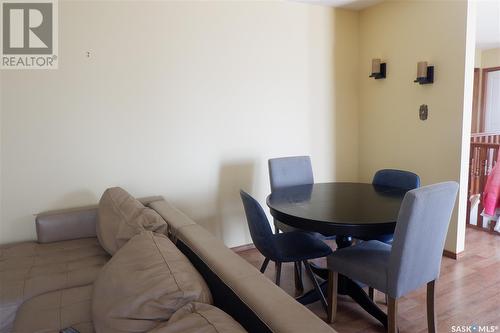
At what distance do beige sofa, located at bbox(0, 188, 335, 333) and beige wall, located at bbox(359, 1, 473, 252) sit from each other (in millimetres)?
2496

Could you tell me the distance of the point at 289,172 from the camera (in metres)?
3.16

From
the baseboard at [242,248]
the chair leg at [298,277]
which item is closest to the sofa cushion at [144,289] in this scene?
the chair leg at [298,277]

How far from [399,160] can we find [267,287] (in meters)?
2.97

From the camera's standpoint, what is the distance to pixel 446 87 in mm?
3152

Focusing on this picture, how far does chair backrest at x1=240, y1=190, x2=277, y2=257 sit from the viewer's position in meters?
2.25

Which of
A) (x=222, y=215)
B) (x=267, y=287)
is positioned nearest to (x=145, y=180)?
(x=222, y=215)

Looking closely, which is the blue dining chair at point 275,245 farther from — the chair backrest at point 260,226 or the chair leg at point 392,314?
the chair leg at point 392,314

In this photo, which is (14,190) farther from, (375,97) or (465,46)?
(465,46)

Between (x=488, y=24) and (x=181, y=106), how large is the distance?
436 centimetres

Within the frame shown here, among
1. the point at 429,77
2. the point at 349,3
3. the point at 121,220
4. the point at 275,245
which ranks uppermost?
the point at 349,3

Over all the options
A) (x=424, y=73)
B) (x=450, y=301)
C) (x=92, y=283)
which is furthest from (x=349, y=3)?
(x=92, y=283)

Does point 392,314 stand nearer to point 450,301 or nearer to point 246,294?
point 450,301

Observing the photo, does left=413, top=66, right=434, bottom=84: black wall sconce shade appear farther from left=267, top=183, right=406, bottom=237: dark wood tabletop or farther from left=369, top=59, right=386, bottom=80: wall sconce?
left=267, top=183, right=406, bottom=237: dark wood tabletop

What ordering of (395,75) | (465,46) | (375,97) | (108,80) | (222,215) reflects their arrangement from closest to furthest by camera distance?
1. (108,80)
2. (465,46)
3. (222,215)
4. (395,75)
5. (375,97)
